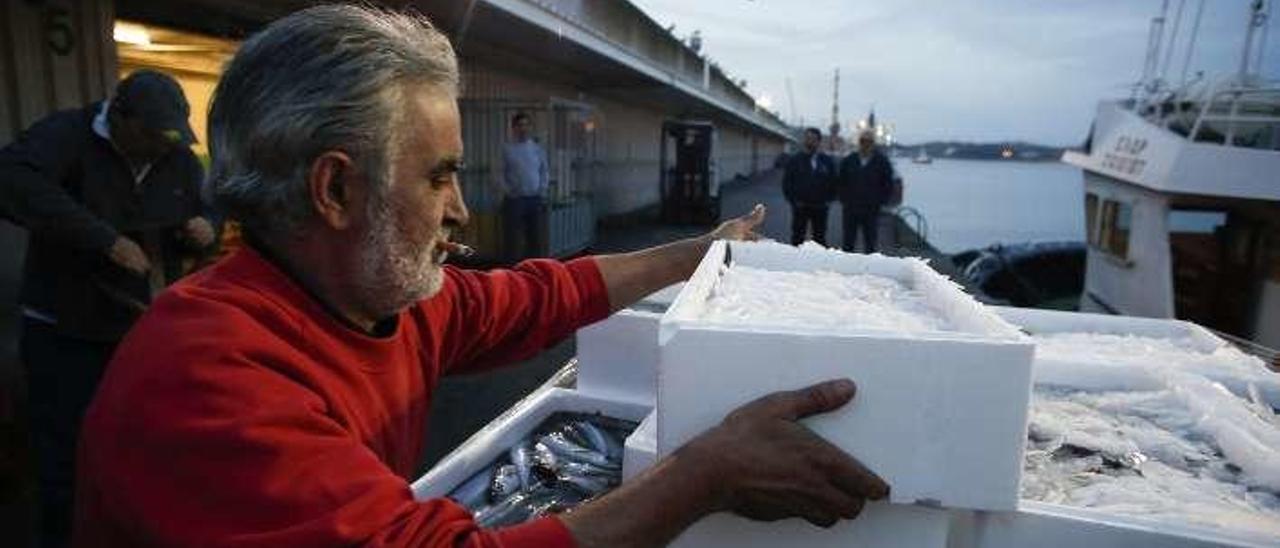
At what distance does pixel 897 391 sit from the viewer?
56.0 inches

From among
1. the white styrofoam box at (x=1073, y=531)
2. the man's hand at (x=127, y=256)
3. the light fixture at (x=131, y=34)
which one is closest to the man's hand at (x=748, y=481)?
the white styrofoam box at (x=1073, y=531)

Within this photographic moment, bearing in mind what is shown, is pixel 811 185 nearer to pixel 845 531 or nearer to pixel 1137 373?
pixel 1137 373

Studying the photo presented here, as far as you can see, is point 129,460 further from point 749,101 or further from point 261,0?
point 749,101

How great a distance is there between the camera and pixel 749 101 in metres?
45.7

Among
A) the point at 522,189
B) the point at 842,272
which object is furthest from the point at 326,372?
the point at 522,189

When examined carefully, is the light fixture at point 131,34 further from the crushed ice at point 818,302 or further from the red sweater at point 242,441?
the crushed ice at point 818,302

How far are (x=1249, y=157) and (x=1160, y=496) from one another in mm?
11920

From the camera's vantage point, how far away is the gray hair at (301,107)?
1.44m

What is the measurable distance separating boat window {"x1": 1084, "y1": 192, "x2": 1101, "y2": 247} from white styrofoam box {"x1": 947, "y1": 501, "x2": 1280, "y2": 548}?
52.4ft

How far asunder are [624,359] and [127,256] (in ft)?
7.48

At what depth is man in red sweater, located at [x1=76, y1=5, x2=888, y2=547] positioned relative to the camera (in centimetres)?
116

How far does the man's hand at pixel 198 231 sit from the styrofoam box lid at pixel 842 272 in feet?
9.76

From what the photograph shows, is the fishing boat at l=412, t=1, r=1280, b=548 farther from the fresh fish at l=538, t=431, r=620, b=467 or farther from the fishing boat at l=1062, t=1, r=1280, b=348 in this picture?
the fishing boat at l=1062, t=1, r=1280, b=348

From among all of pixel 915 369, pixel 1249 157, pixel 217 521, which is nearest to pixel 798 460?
pixel 915 369
